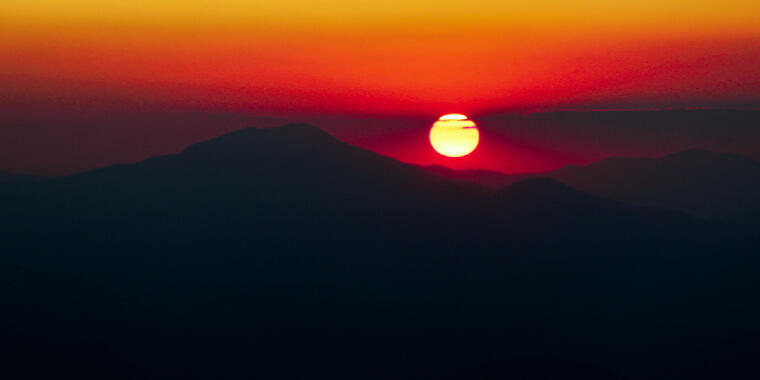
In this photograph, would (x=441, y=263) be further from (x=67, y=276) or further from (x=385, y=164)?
(x=67, y=276)

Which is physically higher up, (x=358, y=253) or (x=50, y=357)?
(x=358, y=253)

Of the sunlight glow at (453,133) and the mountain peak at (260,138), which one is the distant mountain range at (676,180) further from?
the mountain peak at (260,138)

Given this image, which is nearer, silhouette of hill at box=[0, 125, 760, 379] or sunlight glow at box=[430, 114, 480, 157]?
sunlight glow at box=[430, 114, 480, 157]

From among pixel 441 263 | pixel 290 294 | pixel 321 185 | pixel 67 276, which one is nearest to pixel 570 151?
pixel 441 263

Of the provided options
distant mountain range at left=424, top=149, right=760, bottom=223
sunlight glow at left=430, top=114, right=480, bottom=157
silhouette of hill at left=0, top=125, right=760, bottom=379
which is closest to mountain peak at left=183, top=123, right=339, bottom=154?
silhouette of hill at left=0, top=125, right=760, bottom=379

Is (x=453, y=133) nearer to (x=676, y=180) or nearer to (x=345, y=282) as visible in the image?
(x=345, y=282)

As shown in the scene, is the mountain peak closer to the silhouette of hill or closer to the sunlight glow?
the silhouette of hill
